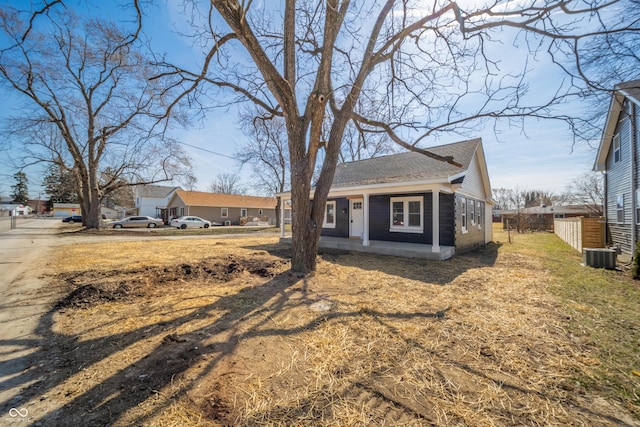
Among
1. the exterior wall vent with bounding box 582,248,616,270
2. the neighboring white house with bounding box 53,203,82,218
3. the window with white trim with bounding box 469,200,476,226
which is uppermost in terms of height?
the neighboring white house with bounding box 53,203,82,218

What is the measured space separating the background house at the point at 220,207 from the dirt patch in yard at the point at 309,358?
96.5 ft

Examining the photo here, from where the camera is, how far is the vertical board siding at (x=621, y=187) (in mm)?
9164

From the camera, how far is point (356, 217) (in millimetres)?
12758

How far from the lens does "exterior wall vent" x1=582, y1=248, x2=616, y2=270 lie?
7.41 meters

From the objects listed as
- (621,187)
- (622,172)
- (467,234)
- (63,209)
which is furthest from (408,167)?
(63,209)

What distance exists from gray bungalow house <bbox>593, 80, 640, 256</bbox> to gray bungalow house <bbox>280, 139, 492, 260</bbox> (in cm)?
437

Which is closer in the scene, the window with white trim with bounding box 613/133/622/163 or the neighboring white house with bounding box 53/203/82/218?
the window with white trim with bounding box 613/133/622/163

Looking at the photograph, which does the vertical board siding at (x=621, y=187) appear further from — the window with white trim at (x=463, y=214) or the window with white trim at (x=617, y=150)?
the window with white trim at (x=463, y=214)

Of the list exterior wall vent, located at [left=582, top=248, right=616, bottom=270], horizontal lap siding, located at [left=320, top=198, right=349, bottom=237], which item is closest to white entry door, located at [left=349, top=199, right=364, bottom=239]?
horizontal lap siding, located at [left=320, top=198, right=349, bottom=237]

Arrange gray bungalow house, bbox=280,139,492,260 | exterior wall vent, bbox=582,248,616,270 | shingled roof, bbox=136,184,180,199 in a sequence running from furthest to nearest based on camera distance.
Answer: shingled roof, bbox=136,184,180,199, gray bungalow house, bbox=280,139,492,260, exterior wall vent, bbox=582,248,616,270

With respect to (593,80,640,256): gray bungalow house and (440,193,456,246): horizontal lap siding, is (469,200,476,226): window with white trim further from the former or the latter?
(593,80,640,256): gray bungalow house

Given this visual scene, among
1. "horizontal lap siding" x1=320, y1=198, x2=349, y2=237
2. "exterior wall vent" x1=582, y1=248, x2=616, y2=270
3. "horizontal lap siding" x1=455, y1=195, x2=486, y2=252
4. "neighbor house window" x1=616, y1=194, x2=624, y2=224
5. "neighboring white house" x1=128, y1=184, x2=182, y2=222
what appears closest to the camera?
"exterior wall vent" x1=582, y1=248, x2=616, y2=270

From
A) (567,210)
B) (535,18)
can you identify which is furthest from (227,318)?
(567,210)

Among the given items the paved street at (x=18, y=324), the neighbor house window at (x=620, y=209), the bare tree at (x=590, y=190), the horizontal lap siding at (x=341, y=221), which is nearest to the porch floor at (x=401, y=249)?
the horizontal lap siding at (x=341, y=221)
